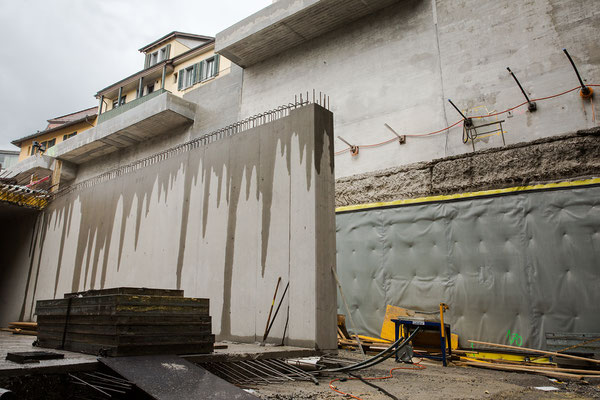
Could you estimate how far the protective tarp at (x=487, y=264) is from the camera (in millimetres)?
7867

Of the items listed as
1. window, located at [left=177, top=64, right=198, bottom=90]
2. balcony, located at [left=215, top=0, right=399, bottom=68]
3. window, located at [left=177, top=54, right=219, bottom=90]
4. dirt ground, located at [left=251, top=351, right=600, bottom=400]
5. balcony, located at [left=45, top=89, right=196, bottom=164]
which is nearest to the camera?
dirt ground, located at [left=251, top=351, right=600, bottom=400]

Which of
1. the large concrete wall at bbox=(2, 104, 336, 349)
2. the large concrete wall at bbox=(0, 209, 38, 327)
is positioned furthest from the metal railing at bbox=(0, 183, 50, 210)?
the large concrete wall at bbox=(2, 104, 336, 349)

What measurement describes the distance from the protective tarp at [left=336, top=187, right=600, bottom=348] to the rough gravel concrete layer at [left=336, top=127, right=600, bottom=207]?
1.39 ft

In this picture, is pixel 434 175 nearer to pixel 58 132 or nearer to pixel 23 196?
pixel 23 196

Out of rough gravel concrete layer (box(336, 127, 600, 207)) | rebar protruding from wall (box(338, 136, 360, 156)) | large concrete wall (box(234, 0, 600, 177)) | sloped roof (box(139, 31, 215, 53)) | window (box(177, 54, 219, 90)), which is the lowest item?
rough gravel concrete layer (box(336, 127, 600, 207))

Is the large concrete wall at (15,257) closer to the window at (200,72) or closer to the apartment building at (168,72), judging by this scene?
the apartment building at (168,72)

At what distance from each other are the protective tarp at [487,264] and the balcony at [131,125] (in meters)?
9.93

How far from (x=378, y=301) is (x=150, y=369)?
6917 mm

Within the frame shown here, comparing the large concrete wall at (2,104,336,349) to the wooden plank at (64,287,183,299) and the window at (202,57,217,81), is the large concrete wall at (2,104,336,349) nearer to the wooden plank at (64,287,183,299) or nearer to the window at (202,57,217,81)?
the wooden plank at (64,287,183,299)

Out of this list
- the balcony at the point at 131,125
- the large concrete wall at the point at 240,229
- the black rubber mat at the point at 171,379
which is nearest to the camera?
the black rubber mat at the point at 171,379

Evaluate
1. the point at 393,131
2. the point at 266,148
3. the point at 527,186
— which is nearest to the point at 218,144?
the point at 266,148

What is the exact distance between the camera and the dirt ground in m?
4.19

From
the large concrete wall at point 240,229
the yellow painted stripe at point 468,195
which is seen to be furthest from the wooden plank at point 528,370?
the yellow painted stripe at point 468,195

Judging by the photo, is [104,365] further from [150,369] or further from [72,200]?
[72,200]
